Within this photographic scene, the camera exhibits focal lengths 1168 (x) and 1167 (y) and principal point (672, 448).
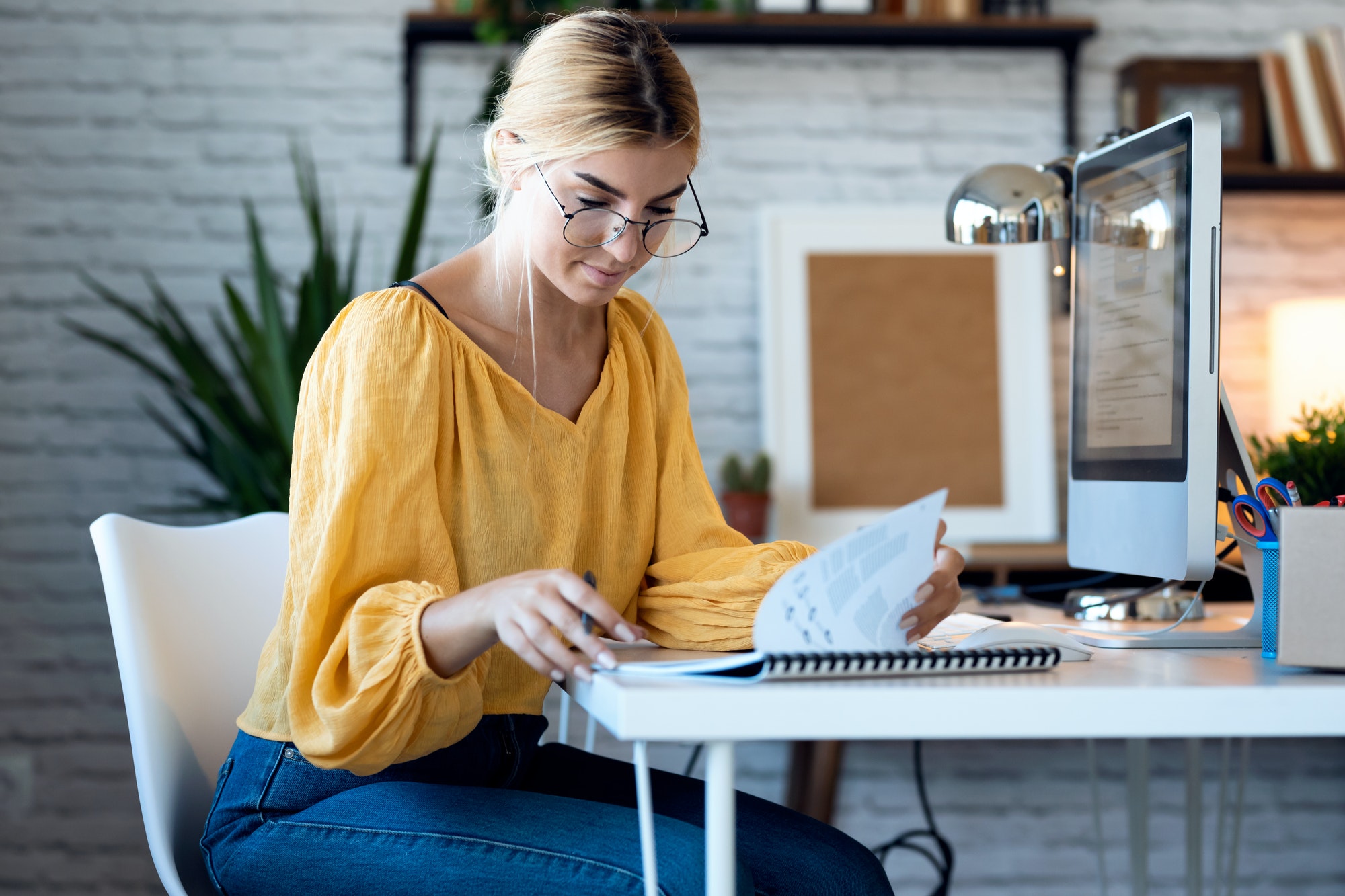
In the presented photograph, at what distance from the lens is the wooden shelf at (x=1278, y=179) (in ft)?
7.97

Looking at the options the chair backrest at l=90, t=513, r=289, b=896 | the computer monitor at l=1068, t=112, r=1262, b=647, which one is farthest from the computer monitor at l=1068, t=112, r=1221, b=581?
the chair backrest at l=90, t=513, r=289, b=896

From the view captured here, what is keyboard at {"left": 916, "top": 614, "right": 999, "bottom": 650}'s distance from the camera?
1041 mm

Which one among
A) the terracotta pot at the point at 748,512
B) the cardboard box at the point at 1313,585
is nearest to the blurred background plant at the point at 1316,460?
the cardboard box at the point at 1313,585

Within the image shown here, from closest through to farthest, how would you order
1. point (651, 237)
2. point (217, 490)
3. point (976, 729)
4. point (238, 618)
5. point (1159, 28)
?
point (976, 729)
point (651, 237)
point (238, 618)
point (217, 490)
point (1159, 28)

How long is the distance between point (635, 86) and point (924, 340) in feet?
5.09

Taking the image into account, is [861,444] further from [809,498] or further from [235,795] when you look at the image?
[235,795]

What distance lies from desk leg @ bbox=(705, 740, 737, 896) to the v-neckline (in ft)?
1.50

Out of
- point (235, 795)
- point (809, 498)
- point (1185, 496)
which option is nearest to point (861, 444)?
point (809, 498)

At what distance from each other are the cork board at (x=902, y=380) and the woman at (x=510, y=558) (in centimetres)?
123

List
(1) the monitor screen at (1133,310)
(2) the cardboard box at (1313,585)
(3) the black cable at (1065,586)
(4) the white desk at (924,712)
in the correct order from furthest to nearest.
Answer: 1. (3) the black cable at (1065,586)
2. (1) the monitor screen at (1133,310)
3. (2) the cardboard box at (1313,585)
4. (4) the white desk at (924,712)

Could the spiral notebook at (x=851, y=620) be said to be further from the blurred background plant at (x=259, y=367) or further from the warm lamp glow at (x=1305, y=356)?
the warm lamp glow at (x=1305, y=356)

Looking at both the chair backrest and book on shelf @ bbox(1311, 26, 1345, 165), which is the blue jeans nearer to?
the chair backrest

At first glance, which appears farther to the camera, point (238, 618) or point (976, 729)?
point (238, 618)

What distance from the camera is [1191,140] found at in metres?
1.04
